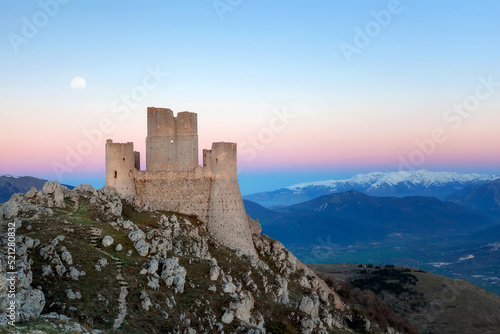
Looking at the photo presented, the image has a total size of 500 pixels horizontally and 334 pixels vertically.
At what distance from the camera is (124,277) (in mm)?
24969

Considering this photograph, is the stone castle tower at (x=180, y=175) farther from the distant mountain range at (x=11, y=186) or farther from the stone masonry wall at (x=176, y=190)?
the distant mountain range at (x=11, y=186)

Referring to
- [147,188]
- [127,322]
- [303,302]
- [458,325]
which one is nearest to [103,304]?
[127,322]

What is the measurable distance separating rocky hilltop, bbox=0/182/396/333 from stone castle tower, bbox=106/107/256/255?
309 cm

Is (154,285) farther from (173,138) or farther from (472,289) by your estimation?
(472,289)

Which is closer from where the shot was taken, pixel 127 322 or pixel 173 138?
pixel 127 322

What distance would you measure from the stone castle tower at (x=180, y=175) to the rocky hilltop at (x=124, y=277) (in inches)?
122

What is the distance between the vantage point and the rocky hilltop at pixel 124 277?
20.4 m

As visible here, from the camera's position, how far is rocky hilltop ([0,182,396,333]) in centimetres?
2044

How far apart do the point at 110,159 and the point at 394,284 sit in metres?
71.8

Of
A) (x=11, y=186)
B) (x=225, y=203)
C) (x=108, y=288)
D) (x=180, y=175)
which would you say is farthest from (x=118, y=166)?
(x=11, y=186)

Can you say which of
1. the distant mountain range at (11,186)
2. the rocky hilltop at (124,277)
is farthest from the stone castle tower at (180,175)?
the distant mountain range at (11,186)

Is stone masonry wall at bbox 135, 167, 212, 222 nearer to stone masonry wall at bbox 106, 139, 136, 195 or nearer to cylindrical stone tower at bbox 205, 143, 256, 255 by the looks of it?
cylindrical stone tower at bbox 205, 143, 256, 255

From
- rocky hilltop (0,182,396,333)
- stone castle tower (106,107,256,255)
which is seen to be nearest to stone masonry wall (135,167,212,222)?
stone castle tower (106,107,256,255)

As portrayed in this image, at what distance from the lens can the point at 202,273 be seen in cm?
3008
